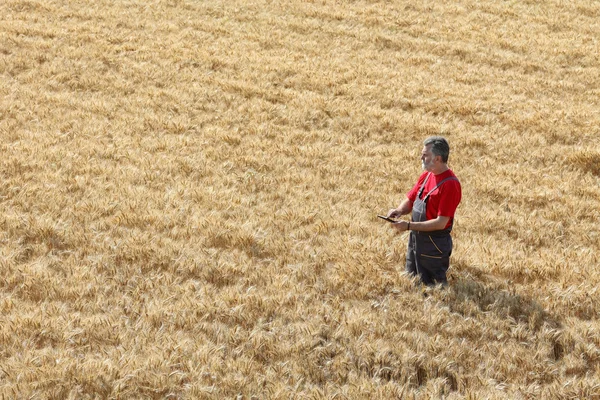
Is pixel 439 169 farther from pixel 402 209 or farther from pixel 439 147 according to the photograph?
pixel 402 209

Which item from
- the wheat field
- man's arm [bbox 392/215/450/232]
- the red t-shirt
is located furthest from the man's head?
the wheat field

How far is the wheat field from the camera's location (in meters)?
5.27

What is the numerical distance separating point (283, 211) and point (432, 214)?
2777 millimetres

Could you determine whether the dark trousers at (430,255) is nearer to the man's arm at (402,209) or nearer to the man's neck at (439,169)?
the man's arm at (402,209)

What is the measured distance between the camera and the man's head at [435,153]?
237 inches

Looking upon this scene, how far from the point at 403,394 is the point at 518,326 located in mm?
1585

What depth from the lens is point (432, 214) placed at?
6250 mm

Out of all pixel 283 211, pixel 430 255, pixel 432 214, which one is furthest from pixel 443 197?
pixel 283 211

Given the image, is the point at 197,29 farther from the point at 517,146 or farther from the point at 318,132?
the point at 517,146

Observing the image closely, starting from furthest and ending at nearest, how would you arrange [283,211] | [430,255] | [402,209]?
[283,211], [402,209], [430,255]

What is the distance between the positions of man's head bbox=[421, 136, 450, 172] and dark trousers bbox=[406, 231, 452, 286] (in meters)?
0.71

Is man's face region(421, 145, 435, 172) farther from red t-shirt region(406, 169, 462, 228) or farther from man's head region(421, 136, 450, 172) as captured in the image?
red t-shirt region(406, 169, 462, 228)

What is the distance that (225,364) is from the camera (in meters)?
5.22

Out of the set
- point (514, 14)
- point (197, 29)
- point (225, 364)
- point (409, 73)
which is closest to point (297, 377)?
point (225, 364)
